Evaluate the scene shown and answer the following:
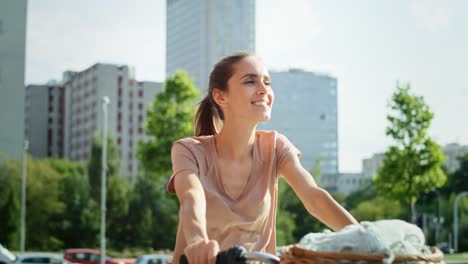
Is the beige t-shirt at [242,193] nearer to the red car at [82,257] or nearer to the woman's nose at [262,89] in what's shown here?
the woman's nose at [262,89]

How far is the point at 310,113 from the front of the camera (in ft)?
347

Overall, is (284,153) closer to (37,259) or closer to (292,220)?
(37,259)

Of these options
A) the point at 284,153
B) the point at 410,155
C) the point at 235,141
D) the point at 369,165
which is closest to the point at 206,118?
the point at 235,141

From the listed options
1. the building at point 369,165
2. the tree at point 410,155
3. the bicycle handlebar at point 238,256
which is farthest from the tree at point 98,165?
the building at point 369,165

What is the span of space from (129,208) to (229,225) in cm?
4719

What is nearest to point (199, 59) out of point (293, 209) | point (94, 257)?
point (293, 209)

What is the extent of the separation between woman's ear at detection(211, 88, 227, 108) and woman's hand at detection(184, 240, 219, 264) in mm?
800

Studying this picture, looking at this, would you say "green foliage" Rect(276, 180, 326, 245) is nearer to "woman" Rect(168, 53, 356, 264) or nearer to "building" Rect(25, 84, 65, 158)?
"woman" Rect(168, 53, 356, 264)

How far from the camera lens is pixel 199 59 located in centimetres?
7775

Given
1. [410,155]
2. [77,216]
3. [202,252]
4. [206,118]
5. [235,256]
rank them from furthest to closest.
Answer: [77,216], [410,155], [206,118], [202,252], [235,256]

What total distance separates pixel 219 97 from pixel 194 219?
2.02 feet

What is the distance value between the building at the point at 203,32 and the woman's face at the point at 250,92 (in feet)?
230

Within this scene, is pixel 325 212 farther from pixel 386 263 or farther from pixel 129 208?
pixel 129 208

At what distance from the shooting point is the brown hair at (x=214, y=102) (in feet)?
8.49
